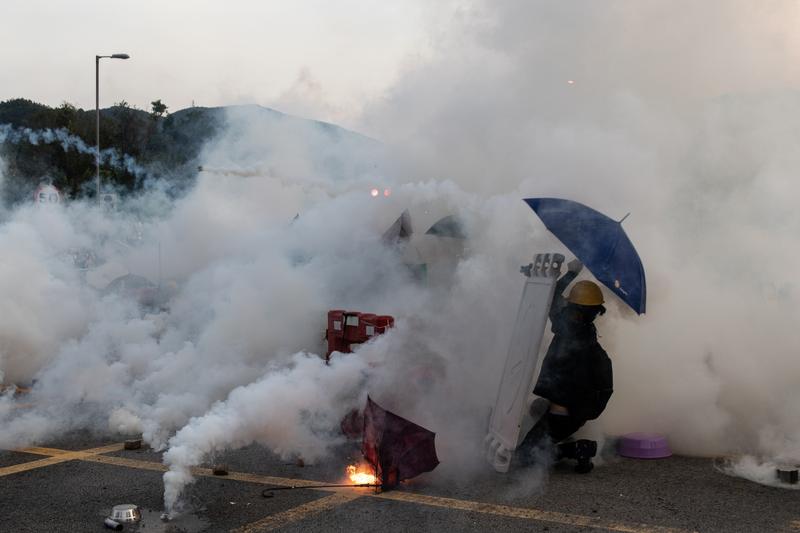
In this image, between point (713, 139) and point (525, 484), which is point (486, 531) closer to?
point (525, 484)

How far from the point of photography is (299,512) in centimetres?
526

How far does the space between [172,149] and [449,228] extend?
1395 cm

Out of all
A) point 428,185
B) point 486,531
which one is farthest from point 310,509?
point 428,185

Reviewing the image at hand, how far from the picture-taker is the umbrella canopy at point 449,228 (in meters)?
9.14

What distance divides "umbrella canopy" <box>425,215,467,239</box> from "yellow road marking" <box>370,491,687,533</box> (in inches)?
154

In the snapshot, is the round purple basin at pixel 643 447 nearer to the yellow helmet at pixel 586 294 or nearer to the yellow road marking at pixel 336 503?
the yellow helmet at pixel 586 294

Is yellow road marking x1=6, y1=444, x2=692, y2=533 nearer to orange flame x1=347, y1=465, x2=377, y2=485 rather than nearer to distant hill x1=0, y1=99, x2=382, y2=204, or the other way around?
orange flame x1=347, y1=465, x2=377, y2=485

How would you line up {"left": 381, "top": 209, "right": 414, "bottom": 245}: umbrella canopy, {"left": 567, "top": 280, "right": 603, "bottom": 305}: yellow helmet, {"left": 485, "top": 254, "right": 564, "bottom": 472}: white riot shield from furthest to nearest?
1. {"left": 381, "top": 209, "right": 414, "bottom": 245}: umbrella canopy
2. {"left": 567, "top": 280, "right": 603, "bottom": 305}: yellow helmet
3. {"left": 485, "top": 254, "right": 564, "bottom": 472}: white riot shield

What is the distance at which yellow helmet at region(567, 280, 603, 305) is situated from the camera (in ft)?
20.9

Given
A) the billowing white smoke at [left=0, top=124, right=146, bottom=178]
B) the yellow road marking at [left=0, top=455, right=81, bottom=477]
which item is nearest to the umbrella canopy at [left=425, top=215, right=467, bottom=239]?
the yellow road marking at [left=0, top=455, right=81, bottom=477]

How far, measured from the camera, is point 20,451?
6895mm

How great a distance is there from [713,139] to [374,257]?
4742mm

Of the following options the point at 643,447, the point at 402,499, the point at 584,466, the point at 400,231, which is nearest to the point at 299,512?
the point at 402,499

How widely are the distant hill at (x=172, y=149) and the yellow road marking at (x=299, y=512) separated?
22.8ft
